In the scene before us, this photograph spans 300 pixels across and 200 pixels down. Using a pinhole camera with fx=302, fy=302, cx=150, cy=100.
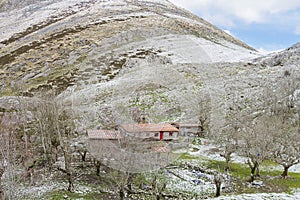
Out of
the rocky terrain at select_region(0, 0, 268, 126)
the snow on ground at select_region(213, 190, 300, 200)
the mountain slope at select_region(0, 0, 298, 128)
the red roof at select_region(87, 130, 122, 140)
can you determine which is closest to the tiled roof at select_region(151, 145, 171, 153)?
the mountain slope at select_region(0, 0, 298, 128)

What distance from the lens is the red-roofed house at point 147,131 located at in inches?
535

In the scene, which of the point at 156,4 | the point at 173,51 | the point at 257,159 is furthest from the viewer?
the point at 156,4

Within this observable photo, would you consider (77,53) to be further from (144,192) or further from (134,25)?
(144,192)

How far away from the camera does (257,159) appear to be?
25125 mm

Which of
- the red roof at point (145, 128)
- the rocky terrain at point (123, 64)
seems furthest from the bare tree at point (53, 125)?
the red roof at point (145, 128)

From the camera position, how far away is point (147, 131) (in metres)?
13.8

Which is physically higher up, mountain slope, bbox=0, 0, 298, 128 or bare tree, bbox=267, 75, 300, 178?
mountain slope, bbox=0, 0, 298, 128

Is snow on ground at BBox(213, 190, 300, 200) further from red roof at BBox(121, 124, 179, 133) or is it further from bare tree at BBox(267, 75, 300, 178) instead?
red roof at BBox(121, 124, 179, 133)

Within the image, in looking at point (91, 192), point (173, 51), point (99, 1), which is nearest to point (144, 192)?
point (91, 192)

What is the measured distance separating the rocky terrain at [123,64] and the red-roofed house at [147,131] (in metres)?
0.47

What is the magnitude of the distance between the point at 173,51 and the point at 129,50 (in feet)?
41.4

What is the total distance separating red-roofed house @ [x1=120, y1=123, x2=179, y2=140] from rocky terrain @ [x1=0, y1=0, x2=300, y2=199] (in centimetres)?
47

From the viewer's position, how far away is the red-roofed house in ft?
44.6

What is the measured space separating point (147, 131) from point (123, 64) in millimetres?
59076
